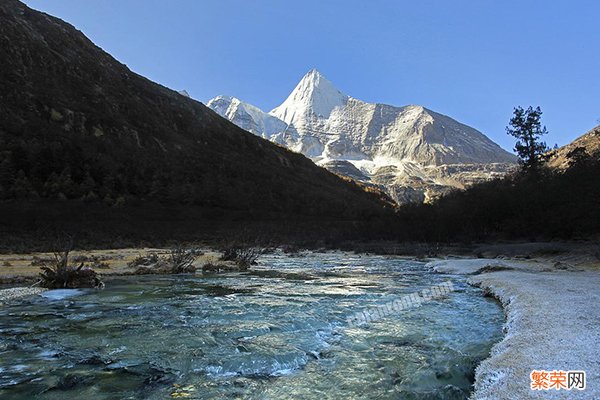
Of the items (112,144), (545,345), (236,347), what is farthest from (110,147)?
(545,345)

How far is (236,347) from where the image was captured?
7.77 m

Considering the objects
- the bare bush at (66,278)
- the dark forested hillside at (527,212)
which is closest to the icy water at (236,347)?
the bare bush at (66,278)

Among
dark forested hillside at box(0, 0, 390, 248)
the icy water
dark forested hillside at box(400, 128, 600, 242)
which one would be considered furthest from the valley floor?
dark forested hillside at box(0, 0, 390, 248)

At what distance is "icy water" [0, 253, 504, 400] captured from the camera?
18.9 ft

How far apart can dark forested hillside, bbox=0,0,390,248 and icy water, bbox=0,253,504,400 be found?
39.1m

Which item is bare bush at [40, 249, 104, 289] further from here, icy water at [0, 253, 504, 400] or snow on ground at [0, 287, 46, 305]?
icy water at [0, 253, 504, 400]

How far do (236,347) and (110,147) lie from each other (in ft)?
249

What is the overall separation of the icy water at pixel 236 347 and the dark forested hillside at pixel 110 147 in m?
39.1

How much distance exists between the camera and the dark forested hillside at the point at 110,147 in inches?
2347

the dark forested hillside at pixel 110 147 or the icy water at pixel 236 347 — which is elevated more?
the dark forested hillside at pixel 110 147

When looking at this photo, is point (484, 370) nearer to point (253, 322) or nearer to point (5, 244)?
point (253, 322)

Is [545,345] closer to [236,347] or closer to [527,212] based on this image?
[236,347]

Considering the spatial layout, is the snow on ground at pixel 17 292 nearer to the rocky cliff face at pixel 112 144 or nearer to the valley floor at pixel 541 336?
the valley floor at pixel 541 336

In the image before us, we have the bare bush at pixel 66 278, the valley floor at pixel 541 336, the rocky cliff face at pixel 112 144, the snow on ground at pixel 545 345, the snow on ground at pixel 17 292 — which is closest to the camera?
the snow on ground at pixel 545 345
